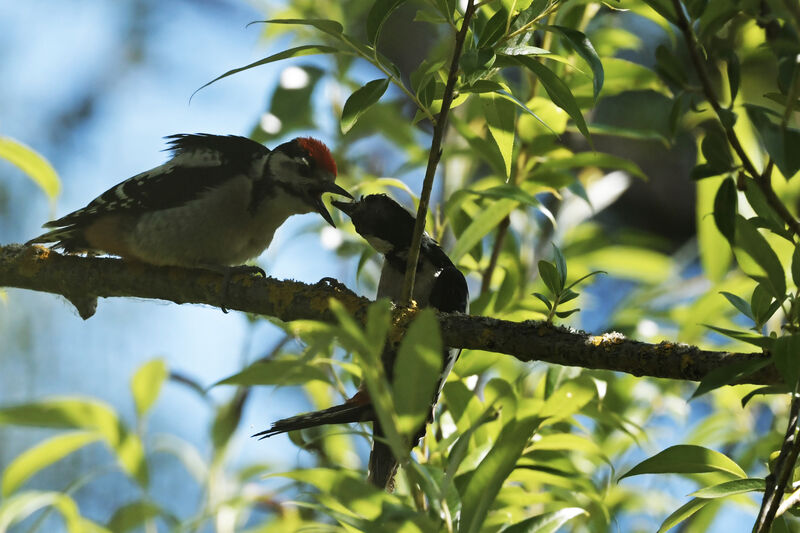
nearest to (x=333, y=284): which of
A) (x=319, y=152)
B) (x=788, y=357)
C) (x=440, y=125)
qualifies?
(x=440, y=125)

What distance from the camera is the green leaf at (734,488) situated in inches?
48.3

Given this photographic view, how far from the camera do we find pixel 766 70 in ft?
13.1

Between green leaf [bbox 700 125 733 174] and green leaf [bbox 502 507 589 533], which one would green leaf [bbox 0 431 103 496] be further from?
green leaf [bbox 700 125 733 174]

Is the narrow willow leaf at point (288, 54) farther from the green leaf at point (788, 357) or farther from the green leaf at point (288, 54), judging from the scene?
the green leaf at point (788, 357)

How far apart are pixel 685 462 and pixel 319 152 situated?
1639 millimetres

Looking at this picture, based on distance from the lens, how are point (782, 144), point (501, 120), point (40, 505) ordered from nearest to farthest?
point (782, 144) < point (501, 120) < point (40, 505)

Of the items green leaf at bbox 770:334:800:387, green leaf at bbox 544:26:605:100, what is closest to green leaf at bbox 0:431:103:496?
green leaf at bbox 544:26:605:100

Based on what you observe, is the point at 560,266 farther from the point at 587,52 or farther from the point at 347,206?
the point at 347,206

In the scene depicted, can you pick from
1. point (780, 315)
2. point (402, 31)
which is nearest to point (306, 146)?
point (780, 315)

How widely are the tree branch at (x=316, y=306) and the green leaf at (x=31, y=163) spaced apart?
232mm

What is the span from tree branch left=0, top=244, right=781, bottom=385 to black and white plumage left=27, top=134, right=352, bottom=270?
19 cm

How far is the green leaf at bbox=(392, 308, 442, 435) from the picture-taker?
0.90m

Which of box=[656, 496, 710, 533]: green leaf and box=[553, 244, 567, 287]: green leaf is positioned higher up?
box=[553, 244, 567, 287]: green leaf

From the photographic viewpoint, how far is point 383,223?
2.24 m
